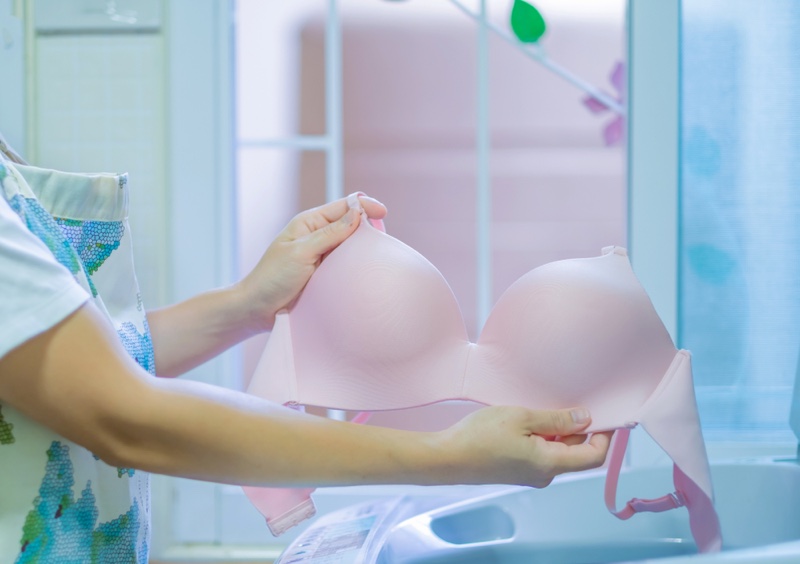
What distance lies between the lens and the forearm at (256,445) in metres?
0.64

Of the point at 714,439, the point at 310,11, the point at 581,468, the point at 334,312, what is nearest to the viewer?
the point at 581,468

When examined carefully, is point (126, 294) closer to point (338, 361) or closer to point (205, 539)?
point (338, 361)

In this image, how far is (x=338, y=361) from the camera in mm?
847

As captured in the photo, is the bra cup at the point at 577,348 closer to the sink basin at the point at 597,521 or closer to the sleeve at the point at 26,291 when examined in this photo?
A: the sink basin at the point at 597,521

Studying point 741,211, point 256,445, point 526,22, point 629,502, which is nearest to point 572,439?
point 629,502

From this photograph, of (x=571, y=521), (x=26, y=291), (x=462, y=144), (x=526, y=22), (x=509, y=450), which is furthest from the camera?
(x=462, y=144)

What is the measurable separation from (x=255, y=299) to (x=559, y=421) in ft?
1.24

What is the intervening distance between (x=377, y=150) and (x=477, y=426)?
49.4ft

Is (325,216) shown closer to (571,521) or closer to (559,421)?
(559,421)

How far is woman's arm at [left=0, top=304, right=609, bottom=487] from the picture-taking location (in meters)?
0.60

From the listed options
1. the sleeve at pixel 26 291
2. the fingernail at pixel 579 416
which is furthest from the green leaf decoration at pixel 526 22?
the sleeve at pixel 26 291

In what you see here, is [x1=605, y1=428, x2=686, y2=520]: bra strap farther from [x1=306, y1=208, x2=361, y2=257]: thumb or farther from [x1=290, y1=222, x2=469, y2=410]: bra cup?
[x1=306, y1=208, x2=361, y2=257]: thumb

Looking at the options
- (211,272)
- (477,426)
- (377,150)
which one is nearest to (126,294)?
(477,426)

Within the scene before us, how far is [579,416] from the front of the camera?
79 centimetres
